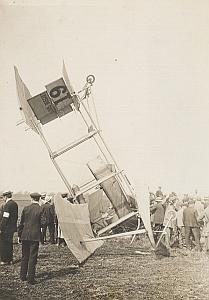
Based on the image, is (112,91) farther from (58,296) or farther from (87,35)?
(58,296)

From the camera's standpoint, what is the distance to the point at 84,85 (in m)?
2.48

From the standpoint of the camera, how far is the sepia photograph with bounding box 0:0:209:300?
2232 mm

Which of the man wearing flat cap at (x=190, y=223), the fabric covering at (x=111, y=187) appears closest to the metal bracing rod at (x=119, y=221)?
the fabric covering at (x=111, y=187)

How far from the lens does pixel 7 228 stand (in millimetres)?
2645

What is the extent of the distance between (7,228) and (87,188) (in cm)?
49

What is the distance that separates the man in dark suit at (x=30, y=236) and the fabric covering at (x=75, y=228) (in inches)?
4.2

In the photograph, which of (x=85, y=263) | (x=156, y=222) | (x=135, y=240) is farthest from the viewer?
(x=156, y=222)

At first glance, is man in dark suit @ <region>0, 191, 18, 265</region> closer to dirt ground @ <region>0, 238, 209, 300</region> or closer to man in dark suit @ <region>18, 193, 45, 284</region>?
dirt ground @ <region>0, 238, 209, 300</region>

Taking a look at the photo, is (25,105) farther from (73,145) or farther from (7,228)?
(7,228)

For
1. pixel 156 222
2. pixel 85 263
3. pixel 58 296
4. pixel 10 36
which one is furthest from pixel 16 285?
pixel 156 222

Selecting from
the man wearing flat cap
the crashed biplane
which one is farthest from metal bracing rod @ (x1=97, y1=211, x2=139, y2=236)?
the man wearing flat cap

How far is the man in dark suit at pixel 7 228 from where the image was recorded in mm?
2550

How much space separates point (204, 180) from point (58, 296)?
2.64ft

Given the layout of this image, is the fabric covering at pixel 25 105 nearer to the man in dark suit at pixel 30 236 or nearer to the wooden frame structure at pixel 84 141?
the wooden frame structure at pixel 84 141
